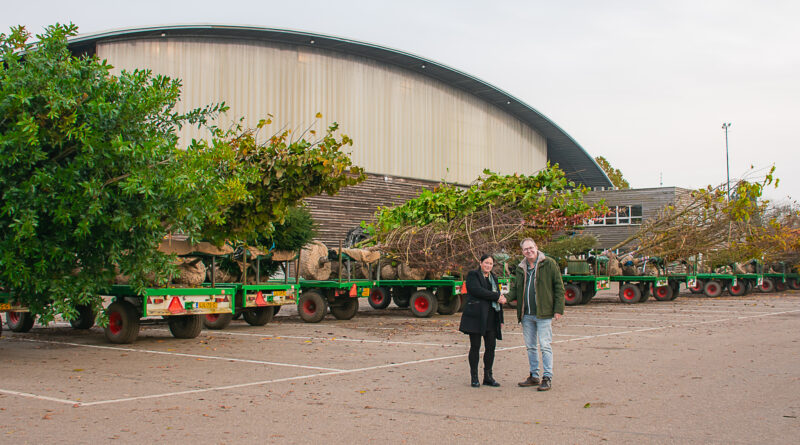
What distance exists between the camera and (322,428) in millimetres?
6469

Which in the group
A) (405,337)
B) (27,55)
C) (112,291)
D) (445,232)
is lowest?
(405,337)

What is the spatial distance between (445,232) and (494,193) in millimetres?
1630

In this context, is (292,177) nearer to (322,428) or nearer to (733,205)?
(322,428)

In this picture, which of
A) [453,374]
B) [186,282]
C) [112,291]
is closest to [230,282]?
[186,282]

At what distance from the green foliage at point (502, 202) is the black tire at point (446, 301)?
213 centimetres

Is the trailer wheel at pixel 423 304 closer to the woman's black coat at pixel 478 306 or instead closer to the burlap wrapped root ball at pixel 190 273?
the burlap wrapped root ball at pixel 190 273

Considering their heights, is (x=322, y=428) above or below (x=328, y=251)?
below

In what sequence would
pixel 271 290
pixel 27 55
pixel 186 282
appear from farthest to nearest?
pixel 271 290, pixel 186 282, pixel 27 55

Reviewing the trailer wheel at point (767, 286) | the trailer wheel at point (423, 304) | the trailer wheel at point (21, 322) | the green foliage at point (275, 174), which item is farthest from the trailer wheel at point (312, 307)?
the trailer wheel at point (767, 286)

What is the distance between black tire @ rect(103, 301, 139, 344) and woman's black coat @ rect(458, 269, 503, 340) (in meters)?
6.88

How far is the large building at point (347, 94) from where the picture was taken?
35.4m

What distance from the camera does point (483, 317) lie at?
29.2ft

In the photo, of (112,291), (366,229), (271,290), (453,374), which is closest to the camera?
(453,374)

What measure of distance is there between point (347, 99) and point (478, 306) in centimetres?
3148
